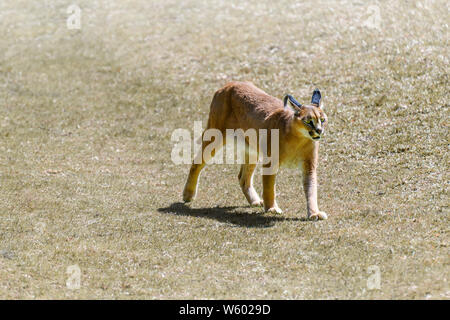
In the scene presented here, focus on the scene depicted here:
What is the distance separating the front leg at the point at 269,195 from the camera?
11.9 meters

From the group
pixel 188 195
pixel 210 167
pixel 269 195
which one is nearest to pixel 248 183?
pixel 188 195

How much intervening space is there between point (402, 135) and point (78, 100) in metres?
11.5

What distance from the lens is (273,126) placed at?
1202 centimetres

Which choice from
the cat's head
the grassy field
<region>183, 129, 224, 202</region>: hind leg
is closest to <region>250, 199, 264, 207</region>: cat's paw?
the grassy field

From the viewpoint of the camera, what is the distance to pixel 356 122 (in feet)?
57.3

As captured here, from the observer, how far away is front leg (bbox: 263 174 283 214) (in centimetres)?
1188

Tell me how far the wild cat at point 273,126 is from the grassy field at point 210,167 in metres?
0.51

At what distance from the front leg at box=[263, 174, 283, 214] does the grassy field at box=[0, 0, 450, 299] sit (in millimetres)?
309

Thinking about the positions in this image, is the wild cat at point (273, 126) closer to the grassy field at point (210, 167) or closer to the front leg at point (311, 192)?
the front leg at point (311, 192)

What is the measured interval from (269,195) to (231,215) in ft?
3.12

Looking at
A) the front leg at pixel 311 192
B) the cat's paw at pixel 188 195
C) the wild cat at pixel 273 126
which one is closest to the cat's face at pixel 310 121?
the wild cat at pixel 273 126

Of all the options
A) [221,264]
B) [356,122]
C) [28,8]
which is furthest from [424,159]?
[28,8]

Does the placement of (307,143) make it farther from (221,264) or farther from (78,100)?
(78,100)

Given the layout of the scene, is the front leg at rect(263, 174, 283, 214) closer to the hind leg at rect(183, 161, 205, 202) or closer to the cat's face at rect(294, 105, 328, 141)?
the cat's face at rect(294, 105, 328, 141)
